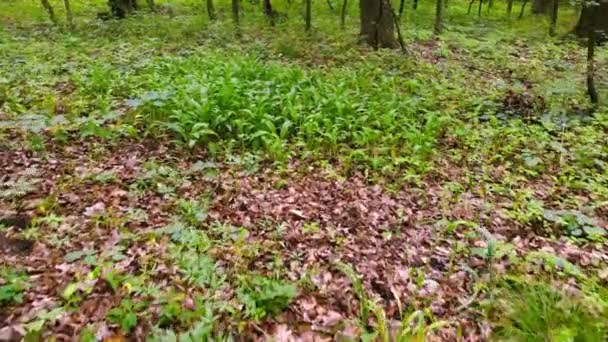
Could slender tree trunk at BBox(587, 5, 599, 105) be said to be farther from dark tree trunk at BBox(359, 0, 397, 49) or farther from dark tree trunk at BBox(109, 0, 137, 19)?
dark tree trunk at BBox(109, 0, 137, 19)

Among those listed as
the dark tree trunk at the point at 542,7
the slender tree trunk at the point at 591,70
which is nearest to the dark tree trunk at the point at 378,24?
the slender tree trunk at the point at 591,70

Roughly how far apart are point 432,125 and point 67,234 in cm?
473

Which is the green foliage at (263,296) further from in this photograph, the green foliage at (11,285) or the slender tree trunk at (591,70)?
the slender tree trunk at (591,70)

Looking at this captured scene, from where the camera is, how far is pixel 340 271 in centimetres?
393

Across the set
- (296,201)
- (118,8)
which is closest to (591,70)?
(296,201)

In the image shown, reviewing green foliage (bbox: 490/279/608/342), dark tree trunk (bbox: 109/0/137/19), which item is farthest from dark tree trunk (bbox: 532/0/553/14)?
green foliage (bbox: 490/279/608/342)

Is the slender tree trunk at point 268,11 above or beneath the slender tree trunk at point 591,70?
above

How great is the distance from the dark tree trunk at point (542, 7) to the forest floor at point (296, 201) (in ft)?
32.8

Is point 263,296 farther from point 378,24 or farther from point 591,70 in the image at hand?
point 378,24

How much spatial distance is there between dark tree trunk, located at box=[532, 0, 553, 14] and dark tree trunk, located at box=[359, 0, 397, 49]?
995cm

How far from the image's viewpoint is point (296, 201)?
4.91 meters

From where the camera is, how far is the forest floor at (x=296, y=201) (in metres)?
3.37

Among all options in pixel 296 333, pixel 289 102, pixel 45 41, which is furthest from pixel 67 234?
pixel 45 41

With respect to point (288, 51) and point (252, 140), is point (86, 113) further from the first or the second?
point (288, 51)
